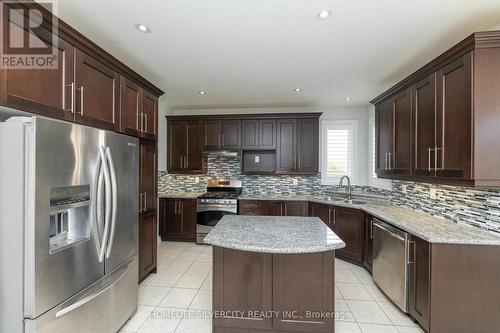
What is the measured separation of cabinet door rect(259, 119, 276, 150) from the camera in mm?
4453

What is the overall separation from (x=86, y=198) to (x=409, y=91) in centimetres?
321

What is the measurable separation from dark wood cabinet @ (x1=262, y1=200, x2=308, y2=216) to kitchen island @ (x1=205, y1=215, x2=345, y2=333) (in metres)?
2.24

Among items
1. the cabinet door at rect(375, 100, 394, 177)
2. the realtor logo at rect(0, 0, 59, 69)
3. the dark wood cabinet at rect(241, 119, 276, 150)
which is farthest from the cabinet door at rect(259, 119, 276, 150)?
the realtor logo at rect(0, 0, 59, 69)

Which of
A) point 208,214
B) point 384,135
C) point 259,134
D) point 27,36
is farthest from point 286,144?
point 27,36

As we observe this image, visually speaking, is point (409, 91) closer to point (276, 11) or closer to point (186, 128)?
point (276, 11)

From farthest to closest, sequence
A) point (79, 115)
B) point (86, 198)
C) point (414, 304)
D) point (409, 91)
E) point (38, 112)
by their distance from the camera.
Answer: point (409, 91) → point (414, 304) → point (79, 115) → point (86, 198) → point (38, 112)

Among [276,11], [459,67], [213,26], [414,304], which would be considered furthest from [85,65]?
[414,304]

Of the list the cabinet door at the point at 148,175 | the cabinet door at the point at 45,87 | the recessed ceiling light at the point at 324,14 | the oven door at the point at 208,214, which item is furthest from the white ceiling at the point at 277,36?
the oven door at the point at 208,214

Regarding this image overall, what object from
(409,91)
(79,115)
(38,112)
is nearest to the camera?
(38,112)

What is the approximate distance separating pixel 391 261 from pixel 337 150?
2505 millimetres

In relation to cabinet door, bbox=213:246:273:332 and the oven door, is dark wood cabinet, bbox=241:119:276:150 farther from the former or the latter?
cabinet door, bbox=213:246:273:332

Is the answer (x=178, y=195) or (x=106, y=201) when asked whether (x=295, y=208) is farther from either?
(x=106, y=201)

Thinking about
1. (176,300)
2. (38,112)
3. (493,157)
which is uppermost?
(38,112)

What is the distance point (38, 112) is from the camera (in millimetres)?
1546
